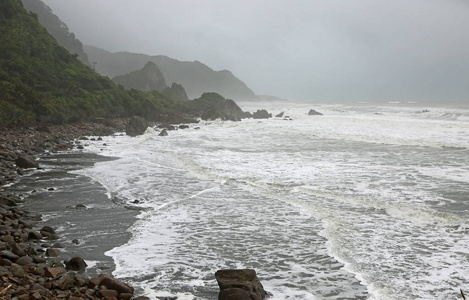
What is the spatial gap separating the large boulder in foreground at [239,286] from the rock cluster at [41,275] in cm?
148

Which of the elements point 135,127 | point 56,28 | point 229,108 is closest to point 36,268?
point 135,127

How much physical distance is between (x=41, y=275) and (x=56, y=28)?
10205 cm

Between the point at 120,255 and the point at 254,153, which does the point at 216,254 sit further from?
the point at 254,153

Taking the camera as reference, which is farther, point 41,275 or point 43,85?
point 43,85

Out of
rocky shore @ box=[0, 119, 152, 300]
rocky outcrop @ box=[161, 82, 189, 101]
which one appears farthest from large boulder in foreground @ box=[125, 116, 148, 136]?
rocky outcrop @ box=[161, 82, 189, 101]

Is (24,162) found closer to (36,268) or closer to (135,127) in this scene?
(36,268)

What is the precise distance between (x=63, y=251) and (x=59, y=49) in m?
45.9

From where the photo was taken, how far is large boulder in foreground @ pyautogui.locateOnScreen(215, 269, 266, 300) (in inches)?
230

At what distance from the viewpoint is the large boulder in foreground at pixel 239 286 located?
5.83 m

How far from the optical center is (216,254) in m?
8.05

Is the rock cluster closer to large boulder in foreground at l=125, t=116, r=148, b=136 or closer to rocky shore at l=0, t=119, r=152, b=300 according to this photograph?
rocky shore at l=0, t=119, r=152, b=300

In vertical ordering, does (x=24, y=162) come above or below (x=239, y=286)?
above

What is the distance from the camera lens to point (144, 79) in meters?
101

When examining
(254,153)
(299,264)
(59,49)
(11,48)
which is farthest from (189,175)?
(59,49)
